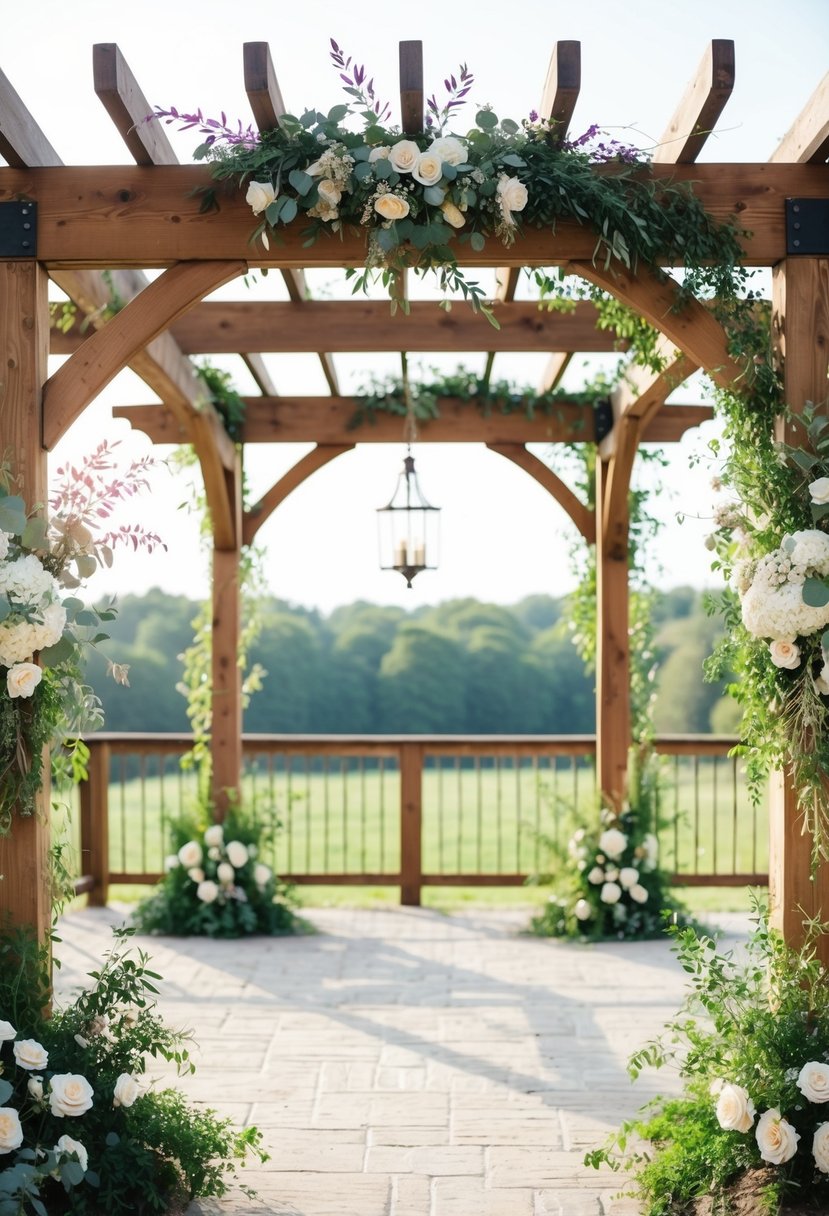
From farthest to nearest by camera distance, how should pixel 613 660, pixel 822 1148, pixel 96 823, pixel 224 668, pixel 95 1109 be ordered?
pixel 96 823 < pixel 224 668 < pixel 613 660 < pixel 95 1109 < pixel 822 1148

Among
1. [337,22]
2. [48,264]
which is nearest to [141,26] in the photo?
[337,22]

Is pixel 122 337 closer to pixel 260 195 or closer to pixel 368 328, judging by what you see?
pixel 260 195

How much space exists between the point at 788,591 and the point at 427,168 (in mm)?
1390

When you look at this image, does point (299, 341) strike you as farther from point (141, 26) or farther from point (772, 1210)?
point (772, 1210)

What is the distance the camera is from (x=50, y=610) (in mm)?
2949

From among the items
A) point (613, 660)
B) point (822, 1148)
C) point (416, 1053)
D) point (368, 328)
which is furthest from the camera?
point (613, 660)

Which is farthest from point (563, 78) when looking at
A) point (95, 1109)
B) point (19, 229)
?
point (95, 1109)

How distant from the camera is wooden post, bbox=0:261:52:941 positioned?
3.16 metres

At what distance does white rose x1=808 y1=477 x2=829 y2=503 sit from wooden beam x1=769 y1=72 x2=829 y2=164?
92 cm

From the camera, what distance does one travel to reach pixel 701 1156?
3055mm

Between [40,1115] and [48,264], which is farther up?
[48,264]

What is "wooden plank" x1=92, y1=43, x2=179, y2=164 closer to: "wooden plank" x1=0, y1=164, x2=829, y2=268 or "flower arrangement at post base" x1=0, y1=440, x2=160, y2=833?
"wooden plank" x1=0, y1=164, x2=829, y2=268

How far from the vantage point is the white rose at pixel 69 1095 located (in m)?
2.84

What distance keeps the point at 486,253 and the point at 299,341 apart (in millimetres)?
2018
